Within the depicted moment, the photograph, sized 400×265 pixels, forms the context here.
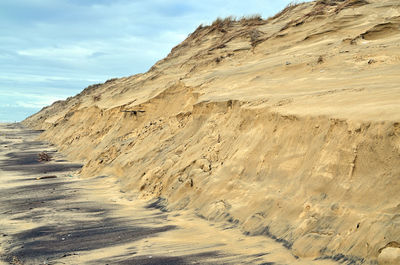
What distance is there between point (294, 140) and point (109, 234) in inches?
139

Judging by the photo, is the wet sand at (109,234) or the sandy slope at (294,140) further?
the wet sand at (109,234)

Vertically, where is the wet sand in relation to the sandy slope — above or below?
below

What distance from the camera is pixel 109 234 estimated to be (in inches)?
307

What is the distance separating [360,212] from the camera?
5.69 metres

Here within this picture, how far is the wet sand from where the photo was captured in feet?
20.6

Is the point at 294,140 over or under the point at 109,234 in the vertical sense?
over

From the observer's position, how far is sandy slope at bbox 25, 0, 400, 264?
5.82 meters

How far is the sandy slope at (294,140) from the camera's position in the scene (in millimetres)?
5824

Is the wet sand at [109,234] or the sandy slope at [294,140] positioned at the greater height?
the sandy slope at [294,140]

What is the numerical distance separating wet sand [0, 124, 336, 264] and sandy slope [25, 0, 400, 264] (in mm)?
416

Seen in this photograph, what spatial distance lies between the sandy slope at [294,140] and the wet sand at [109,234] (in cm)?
42

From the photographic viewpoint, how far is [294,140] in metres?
7.80

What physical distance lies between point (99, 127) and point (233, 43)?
302 inches

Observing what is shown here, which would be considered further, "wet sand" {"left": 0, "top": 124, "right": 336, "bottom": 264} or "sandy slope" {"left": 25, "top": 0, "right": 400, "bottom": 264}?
"wet sand" {"left": 0, "top": 124, "right": 336, "bottom": 264}
